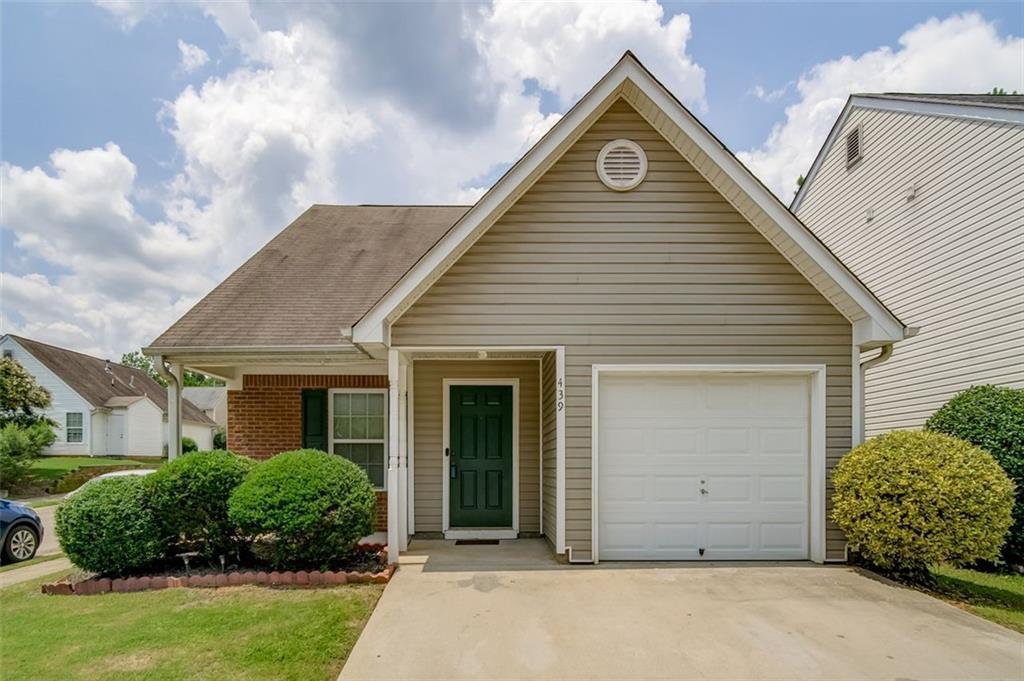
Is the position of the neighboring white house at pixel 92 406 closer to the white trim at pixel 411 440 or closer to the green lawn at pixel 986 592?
the white trim at pixel 411 440

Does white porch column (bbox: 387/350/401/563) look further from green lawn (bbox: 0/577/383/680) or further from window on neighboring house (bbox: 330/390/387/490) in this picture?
window on neighboring house (bbox: 330/390/387/490)

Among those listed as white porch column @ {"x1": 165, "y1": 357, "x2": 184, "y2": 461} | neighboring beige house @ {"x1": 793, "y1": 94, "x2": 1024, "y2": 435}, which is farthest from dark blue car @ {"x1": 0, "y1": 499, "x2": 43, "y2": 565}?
neighboring beige house @ {"x1": 793, "y1": 94, "x2": 1024, "y2": 435}

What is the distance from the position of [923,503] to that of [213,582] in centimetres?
759

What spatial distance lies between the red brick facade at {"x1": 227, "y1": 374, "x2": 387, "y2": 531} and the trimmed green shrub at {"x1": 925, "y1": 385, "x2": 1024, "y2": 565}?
804 centimetres

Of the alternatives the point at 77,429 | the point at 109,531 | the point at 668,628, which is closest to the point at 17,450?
the point at 77,429

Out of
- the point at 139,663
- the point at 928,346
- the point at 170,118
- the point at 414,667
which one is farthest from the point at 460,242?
the point at 928,346

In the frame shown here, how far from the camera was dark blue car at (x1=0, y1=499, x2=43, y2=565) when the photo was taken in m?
8.91

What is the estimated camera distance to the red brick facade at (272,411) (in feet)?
29.3

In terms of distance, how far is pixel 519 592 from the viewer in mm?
5941

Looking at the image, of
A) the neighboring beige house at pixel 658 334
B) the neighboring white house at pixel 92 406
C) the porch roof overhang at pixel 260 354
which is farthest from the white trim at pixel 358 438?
the neighboring white house at pixel 92 406

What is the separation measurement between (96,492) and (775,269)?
8.43 metres

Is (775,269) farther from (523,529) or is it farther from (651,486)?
(523,529)

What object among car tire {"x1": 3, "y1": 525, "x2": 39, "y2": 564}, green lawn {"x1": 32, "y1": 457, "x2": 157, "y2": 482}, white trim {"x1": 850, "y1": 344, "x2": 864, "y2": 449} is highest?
white trim {"x1": 850, "y1": 344, "x2": 864, "y2": 449}

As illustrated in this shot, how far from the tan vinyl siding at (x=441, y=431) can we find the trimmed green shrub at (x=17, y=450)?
743 inches
